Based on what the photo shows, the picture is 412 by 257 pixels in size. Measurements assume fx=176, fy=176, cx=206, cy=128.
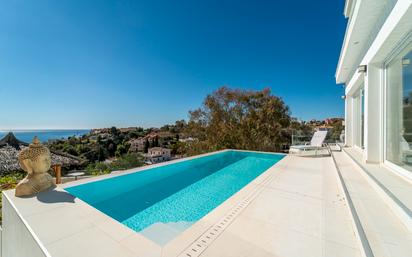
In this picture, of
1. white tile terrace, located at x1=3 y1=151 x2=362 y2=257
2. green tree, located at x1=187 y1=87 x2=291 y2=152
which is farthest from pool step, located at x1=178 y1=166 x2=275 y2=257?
green tree, located at x1=187 y1=87 x2=291 y2=152

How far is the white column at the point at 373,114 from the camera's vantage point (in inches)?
155

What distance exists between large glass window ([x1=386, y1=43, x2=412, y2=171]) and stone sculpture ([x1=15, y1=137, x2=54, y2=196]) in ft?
20.4

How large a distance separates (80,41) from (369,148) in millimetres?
12272

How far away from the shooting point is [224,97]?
1355 centimetres

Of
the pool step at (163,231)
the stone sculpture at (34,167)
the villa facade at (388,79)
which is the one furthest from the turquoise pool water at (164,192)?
the villa facade at (388,79)

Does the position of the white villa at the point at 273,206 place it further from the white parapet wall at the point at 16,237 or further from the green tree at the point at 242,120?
the green tree at the point at 242,120

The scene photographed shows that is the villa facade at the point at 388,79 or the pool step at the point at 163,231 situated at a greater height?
the villa facade at the point at 388,79

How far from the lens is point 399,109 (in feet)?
10.7

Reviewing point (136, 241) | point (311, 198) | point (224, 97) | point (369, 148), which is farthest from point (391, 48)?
point (224, 97)

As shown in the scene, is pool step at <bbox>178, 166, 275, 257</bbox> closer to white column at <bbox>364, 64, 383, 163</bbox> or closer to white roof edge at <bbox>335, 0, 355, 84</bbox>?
white column at <bbox>364, 64, 383, 163</bbox>

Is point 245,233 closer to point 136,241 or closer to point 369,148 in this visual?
point 136,241

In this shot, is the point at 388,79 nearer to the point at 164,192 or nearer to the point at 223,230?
the point at 223,230

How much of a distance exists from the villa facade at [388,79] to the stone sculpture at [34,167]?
6.05 m

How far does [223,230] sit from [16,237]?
2953mm
